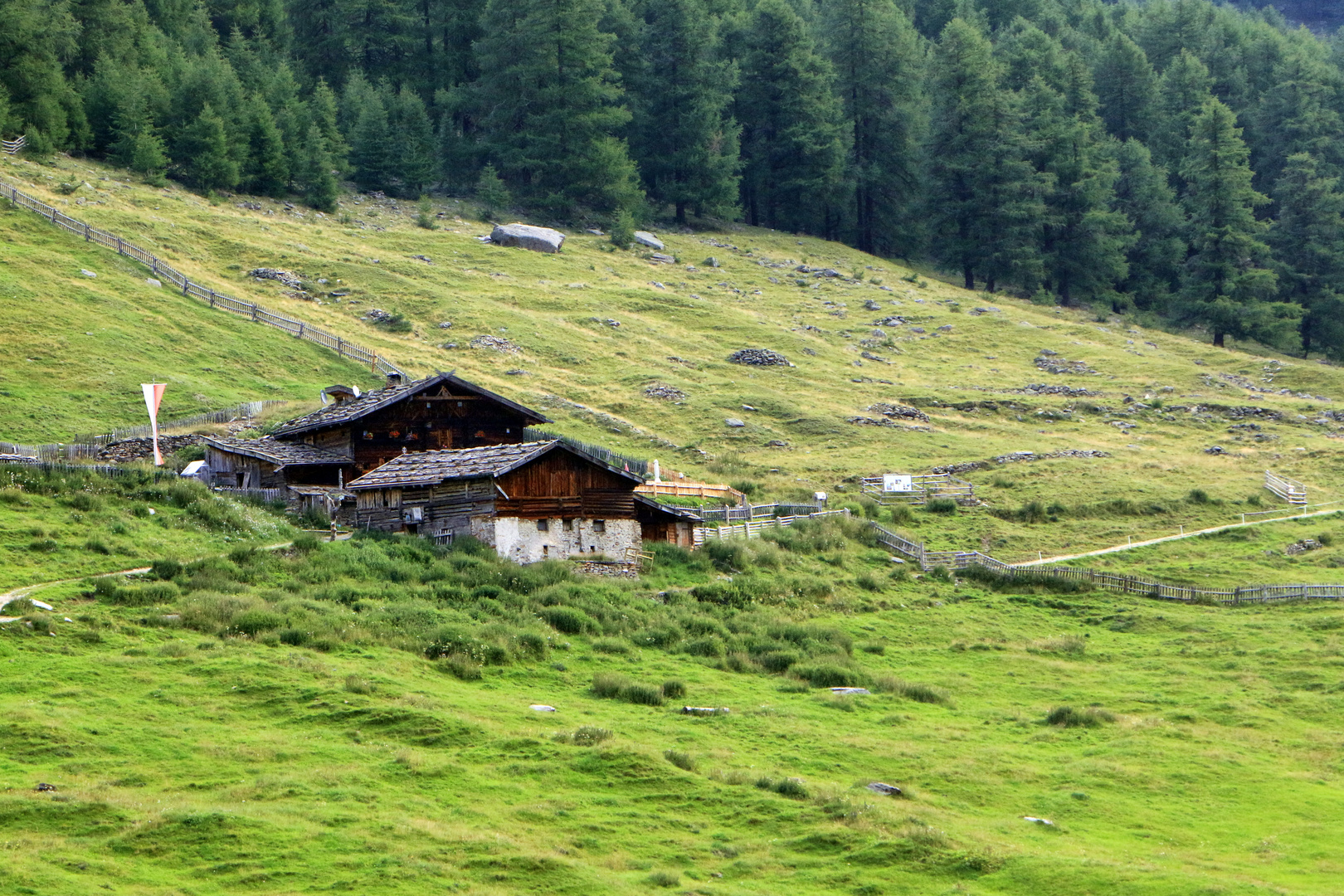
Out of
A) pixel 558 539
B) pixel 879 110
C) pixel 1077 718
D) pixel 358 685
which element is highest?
pixel 879 110

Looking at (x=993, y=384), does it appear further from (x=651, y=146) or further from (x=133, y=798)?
(x=133, y=798)

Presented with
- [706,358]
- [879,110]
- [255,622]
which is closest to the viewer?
[255,622]

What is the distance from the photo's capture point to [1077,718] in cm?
4038

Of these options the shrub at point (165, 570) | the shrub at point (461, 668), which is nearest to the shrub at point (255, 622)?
the shrub at point (165, 570)

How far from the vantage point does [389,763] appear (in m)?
31.0

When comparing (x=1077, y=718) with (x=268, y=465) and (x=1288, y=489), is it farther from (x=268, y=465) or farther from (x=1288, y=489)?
(x=1288, y=489)

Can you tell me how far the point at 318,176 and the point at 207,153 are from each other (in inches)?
317

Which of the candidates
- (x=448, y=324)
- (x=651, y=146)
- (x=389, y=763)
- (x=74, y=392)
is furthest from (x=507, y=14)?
(x=389, y=763)

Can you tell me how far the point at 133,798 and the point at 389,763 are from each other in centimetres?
524

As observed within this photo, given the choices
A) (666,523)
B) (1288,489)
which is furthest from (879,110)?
(666,523)

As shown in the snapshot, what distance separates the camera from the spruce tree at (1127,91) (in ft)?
454

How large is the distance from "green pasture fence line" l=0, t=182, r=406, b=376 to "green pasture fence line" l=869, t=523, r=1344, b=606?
30614 mm

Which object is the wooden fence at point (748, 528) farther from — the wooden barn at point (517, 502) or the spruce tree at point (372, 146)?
the spruce tree at point (372, 146)

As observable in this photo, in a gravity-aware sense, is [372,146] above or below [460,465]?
above
